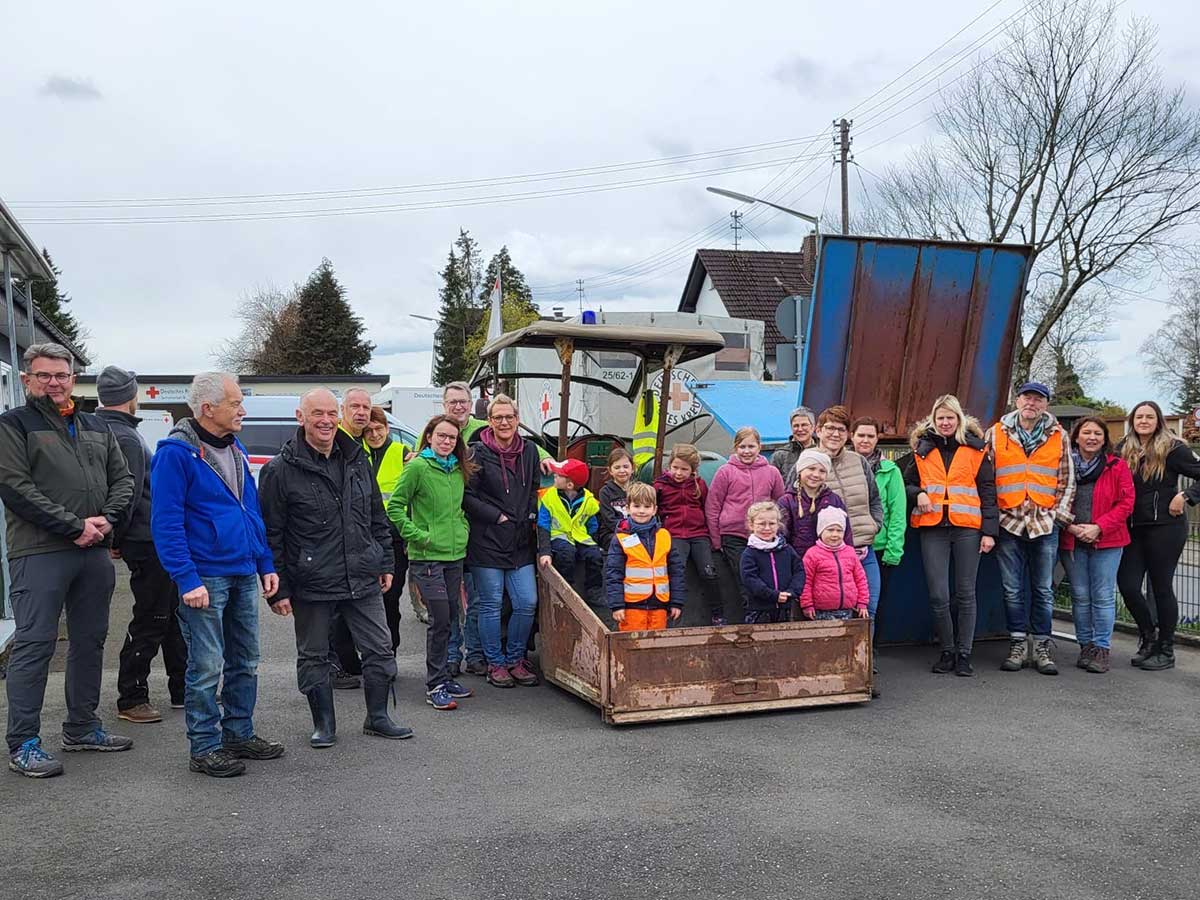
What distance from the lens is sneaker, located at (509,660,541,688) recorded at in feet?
22.9

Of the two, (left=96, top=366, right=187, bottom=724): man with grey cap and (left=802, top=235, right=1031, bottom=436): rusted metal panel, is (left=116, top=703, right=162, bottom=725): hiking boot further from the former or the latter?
(left=802, top=235, right=1031, bottom=436): rusted metal panel

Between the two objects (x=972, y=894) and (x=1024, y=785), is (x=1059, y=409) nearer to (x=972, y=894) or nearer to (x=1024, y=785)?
(x=1024, y=785)

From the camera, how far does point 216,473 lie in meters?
5.09

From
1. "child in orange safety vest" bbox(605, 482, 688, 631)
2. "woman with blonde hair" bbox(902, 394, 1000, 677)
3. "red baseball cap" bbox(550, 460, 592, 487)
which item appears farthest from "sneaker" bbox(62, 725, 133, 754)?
"woman with blonde hair" bbox(902, 394, 1000, 677)

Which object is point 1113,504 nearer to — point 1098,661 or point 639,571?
point 1098,661

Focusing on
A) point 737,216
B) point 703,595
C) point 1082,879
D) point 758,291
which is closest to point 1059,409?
point 703,595

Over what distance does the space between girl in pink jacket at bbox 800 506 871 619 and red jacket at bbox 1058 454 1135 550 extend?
1.82 m

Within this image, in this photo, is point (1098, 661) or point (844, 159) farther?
point (844, 159)

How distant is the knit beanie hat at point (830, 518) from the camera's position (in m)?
6.68

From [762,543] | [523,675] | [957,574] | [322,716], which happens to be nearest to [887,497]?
[957,574]

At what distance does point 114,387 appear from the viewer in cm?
611

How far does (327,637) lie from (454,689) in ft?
3.82

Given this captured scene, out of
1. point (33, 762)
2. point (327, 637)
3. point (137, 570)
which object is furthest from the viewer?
point (137, 570)

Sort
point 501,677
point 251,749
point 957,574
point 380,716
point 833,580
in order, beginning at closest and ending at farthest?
1. point 251,749
2. point 380,716
3. point 833,580
4. point 501,677
5. point 957,574
